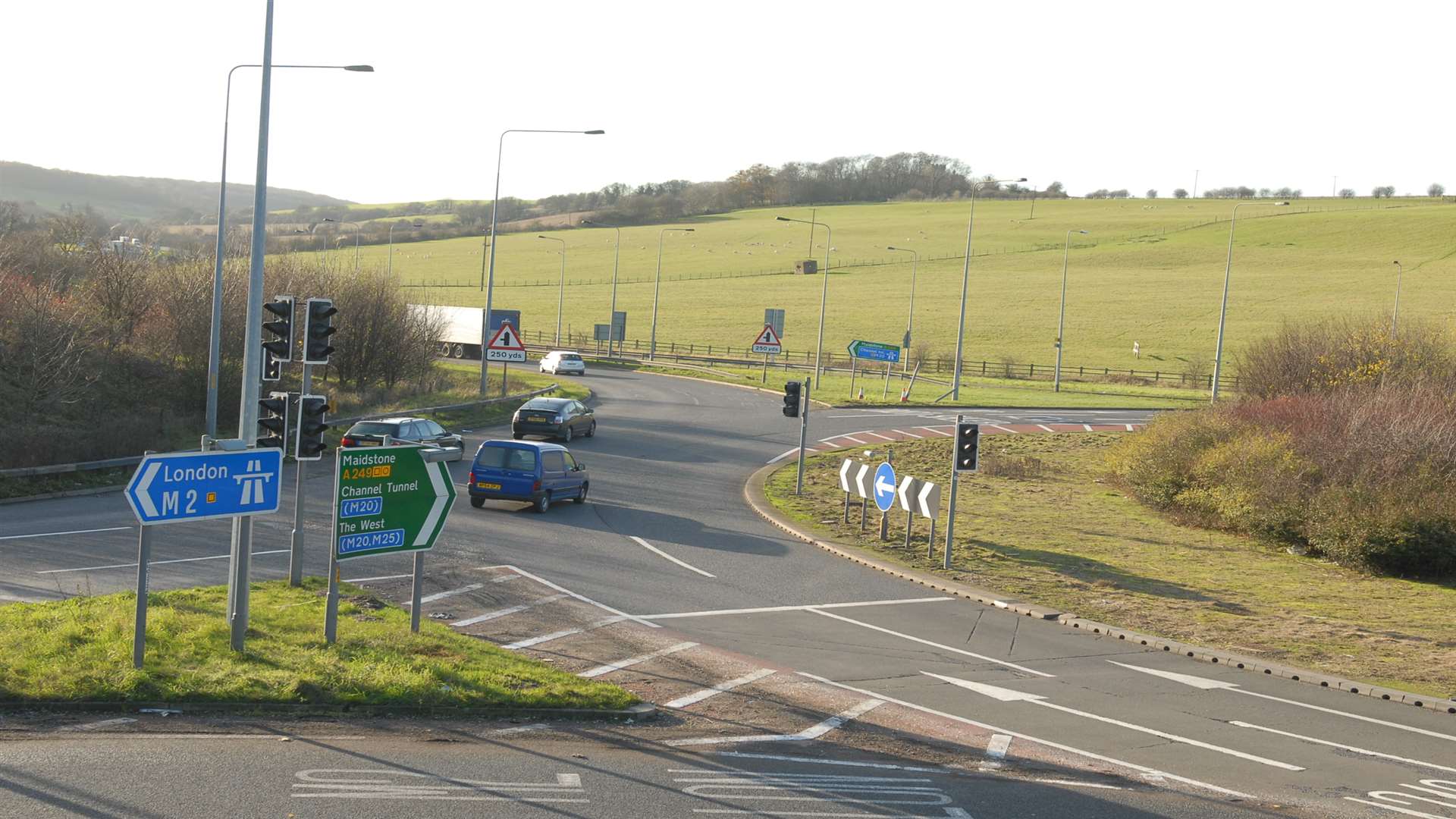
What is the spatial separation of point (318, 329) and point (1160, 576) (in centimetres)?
1599

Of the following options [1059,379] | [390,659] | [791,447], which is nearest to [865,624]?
[390,659]

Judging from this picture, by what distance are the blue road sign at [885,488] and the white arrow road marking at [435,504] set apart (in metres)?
12.3

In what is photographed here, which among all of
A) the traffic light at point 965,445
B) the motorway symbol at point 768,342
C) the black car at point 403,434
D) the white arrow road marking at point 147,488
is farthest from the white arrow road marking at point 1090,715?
the motorway symbol at point 768,342

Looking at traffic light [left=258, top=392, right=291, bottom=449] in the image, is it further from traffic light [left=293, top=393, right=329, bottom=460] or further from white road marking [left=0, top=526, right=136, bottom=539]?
white road marking [left=0, top=526, right=136, bottom=539]

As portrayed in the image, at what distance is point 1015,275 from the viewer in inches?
4473

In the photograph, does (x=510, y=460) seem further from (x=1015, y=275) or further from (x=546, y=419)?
(x=1015, y=275)

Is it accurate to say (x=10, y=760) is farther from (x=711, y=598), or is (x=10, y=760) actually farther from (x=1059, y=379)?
(x=1059, y=379)

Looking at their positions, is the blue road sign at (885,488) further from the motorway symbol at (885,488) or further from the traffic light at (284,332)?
the traffic light at (284,332)

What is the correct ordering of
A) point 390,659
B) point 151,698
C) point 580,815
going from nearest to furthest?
1. point 580,815
2. point 151,698
3. point 390,659

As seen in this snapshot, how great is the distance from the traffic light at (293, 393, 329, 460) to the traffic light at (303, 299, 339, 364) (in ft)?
1.57

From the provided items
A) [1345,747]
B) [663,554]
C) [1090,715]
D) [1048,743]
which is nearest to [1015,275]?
[663,554]

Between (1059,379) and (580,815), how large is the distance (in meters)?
67.9

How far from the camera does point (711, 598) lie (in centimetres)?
1817

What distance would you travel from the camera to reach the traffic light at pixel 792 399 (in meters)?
28.9
